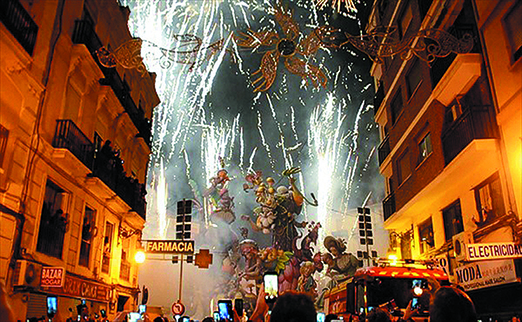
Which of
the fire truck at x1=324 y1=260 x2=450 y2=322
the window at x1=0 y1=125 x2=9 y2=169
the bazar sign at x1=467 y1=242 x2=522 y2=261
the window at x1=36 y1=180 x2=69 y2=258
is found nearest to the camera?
the bazar sign at x1=467 y1=242 x2=522 y2=261

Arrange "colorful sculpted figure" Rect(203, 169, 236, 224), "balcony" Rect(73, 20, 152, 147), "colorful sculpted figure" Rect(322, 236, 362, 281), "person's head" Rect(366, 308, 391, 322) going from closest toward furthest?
"person's head" Rect(366, 308, 391, 322) < "balcony" Rect(73, 20, 152, 147) < "colorful sculpted figure" Rect(322, 236, 362, 281) < "colorful sculpted figure" Rect(203, 169, 236, 224)

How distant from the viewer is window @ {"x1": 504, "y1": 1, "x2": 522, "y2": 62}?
1150cm

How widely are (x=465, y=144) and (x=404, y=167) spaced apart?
25.2ft

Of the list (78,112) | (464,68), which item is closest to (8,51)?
(78,112)

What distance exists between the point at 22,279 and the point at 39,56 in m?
6.36

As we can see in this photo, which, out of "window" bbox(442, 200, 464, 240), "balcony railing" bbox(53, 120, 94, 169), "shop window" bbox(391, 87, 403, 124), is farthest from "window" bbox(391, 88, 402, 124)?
"balcony railing" bbox(53, 120, 94, 169)

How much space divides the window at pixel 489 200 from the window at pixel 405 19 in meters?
9.31

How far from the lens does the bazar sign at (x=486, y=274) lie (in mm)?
11758

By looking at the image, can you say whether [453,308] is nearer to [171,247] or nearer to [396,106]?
[171,247]

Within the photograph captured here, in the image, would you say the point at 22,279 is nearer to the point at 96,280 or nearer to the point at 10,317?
the point at 96,280

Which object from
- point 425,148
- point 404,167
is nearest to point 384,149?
point 404,167

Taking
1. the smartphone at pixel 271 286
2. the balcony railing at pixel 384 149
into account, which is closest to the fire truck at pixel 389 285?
the smartphone at pixel 271 286

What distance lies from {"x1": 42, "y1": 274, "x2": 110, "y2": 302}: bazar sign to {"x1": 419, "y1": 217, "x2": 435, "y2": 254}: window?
13686mm

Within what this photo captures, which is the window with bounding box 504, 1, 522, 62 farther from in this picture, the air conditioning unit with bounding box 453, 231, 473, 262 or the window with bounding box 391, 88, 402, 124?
the window with bounding box 391, 88, 402, 124
